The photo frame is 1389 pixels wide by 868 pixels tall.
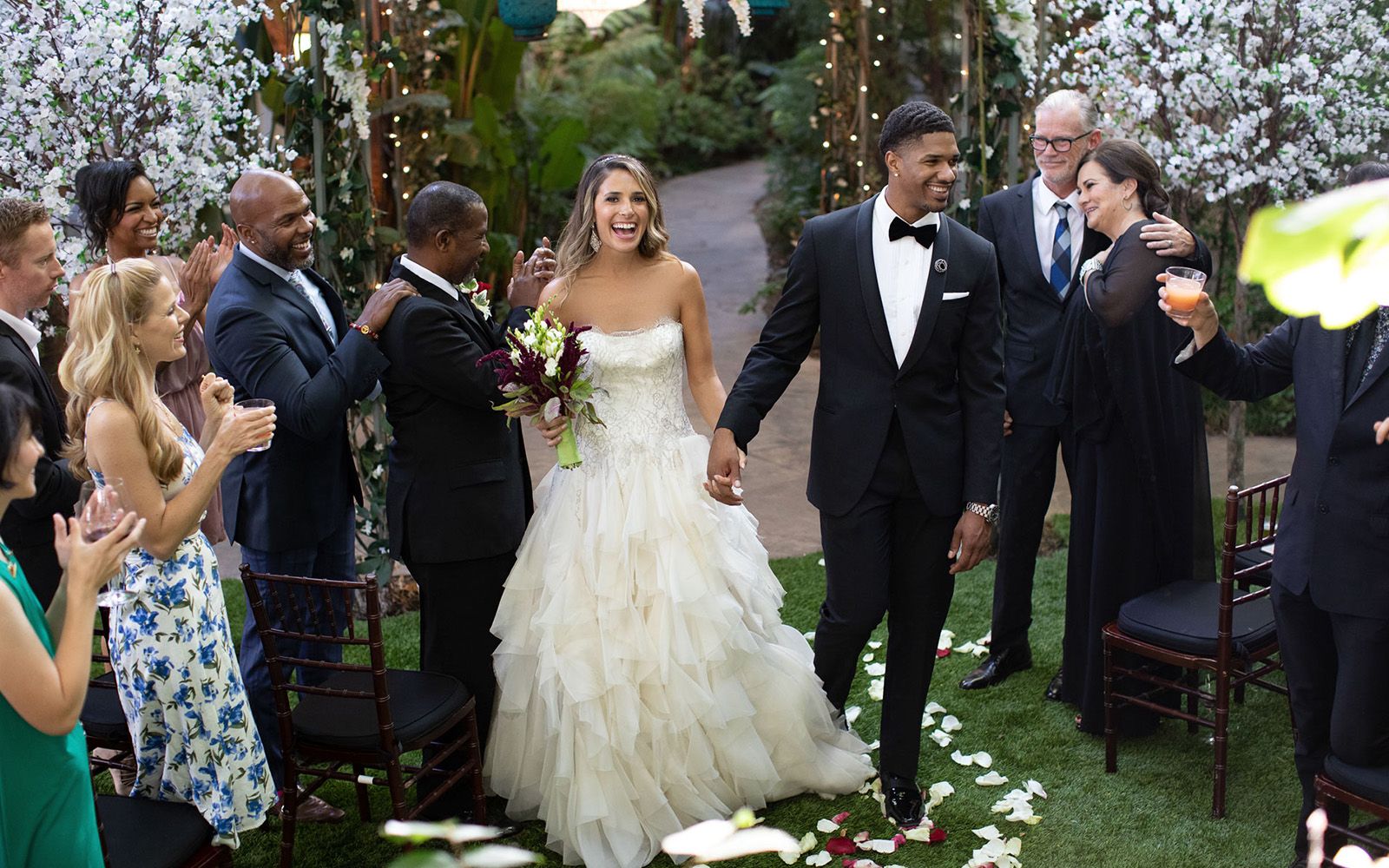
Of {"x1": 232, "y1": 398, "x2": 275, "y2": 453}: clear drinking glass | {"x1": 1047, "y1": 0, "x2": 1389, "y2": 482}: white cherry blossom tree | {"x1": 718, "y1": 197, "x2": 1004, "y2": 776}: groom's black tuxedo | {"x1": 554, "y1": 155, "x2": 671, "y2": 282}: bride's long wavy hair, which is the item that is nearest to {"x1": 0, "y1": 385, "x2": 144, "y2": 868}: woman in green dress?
{"x1": 232, "y1": 398, "x2": 275, "y2": 453}: clear drinking glass

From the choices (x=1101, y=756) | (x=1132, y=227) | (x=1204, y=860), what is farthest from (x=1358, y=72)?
Result: (x=1204, y=860)

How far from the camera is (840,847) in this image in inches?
132

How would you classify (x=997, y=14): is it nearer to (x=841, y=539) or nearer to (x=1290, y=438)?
(x=841, y=539)

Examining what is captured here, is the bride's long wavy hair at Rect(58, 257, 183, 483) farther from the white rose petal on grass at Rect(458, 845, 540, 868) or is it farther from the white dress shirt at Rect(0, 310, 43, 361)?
the white rose petal on grass at Rect(458, 845, 540, 868)

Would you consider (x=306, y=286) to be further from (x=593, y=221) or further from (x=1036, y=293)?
(x=1036, y=293)

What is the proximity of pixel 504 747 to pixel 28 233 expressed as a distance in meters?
1.81

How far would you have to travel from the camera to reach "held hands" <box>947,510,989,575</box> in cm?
334

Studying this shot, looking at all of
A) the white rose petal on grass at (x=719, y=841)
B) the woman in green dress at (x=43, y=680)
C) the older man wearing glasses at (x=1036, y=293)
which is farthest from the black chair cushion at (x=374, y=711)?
the white rose petal on grass at (x=719, y=841)

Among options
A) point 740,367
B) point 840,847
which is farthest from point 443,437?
point 740,367

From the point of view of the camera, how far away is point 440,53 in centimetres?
926

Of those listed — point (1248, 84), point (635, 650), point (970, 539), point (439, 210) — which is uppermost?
point (1248, 84)

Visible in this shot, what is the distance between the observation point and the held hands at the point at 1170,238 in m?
3.47

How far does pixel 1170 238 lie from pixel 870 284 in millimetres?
859

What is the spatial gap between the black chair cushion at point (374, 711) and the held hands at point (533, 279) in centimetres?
108
